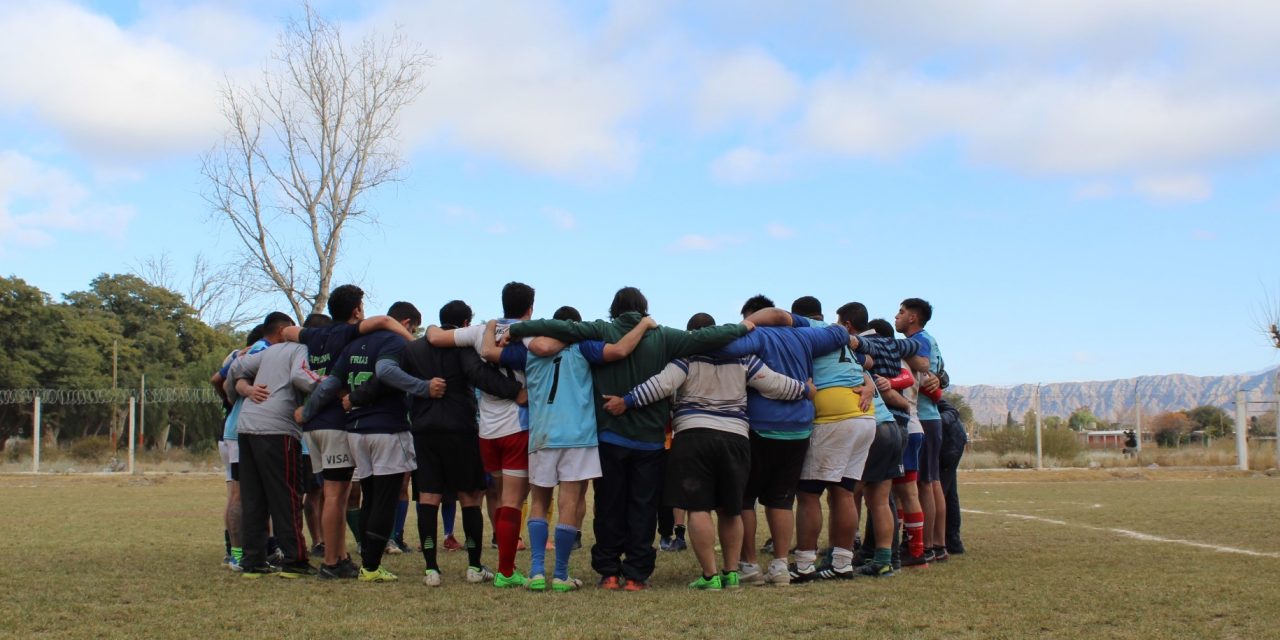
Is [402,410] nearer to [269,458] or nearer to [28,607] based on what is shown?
[269,458]

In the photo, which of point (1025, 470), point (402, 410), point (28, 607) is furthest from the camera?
point (1025, 470)

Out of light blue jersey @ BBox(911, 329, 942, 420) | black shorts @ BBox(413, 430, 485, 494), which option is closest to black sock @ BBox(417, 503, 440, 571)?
black shorts @ BBox(413, 430, 485, 494)

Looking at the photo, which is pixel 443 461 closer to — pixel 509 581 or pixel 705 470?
pixel 509 581

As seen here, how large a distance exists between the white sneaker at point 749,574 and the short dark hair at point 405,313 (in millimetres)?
3006

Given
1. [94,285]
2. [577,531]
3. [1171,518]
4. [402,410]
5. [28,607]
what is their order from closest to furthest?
[28,607] < [577,531] < [402,410] < [1171,518] < [94,285]

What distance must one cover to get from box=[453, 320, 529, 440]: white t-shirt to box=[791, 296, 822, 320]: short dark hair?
2.01m

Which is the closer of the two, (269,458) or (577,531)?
(577,531)

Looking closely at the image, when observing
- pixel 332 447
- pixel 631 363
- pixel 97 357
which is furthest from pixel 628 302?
pixel 97 357

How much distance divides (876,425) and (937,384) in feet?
3.60

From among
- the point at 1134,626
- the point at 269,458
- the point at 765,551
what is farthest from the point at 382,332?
the point at 1134,626

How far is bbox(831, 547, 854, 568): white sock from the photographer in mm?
6734

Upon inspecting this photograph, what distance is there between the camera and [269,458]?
711cm

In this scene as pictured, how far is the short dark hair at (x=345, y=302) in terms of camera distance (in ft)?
23.3

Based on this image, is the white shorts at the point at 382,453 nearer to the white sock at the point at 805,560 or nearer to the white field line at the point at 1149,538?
the white sock at the point at 805,560
